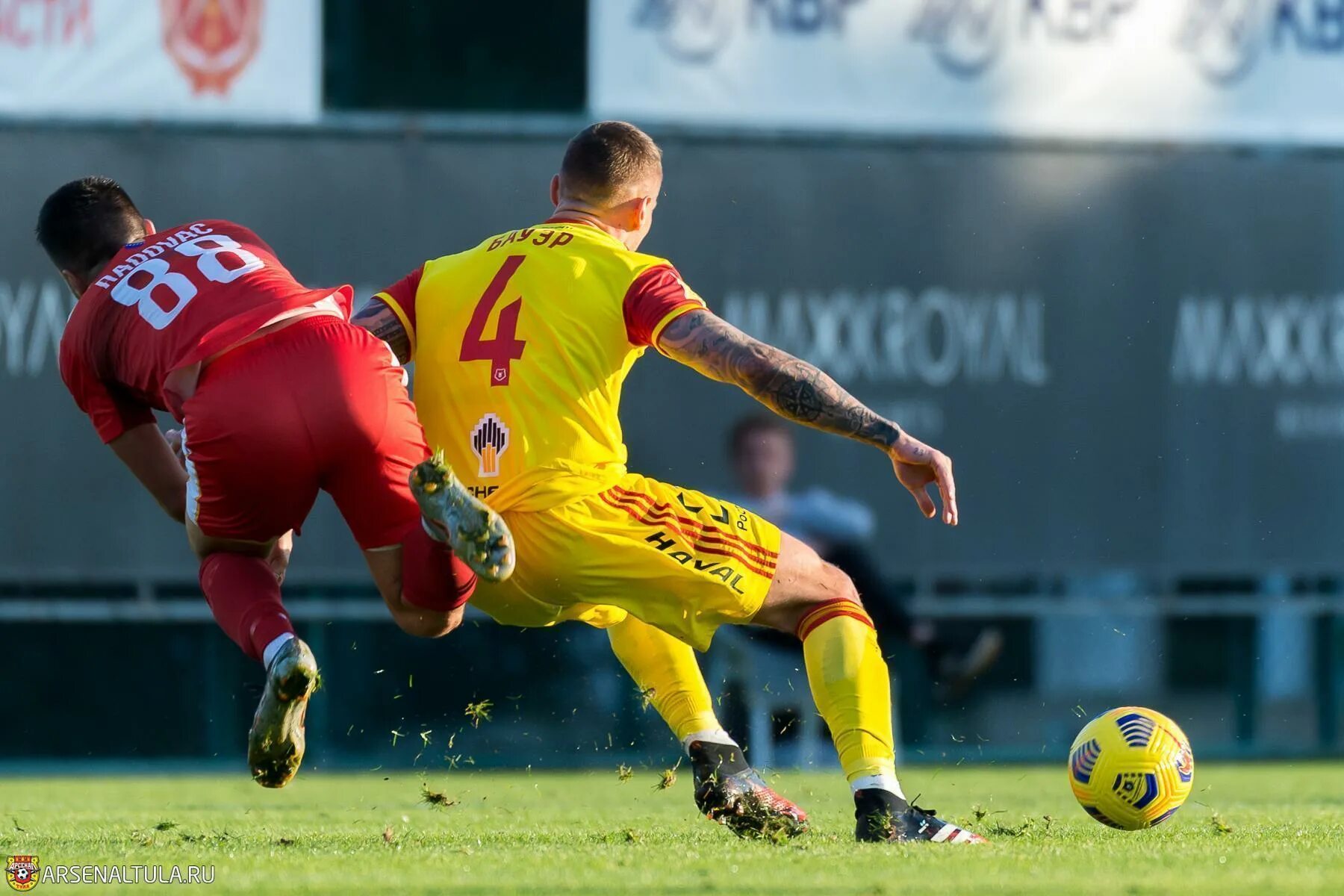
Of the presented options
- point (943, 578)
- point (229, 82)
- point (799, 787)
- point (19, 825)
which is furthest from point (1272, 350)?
point (19, 825)

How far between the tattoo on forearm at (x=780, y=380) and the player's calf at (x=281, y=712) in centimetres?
122

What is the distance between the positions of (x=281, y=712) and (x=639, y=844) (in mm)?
1094

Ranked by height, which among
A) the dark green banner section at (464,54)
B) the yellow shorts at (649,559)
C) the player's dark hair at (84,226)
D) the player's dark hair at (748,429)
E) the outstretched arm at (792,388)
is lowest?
the player's dark hair at (748,429)

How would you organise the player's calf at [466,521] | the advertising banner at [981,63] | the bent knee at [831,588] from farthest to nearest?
the advertising banner at [981,63] < the bent knee at [831,588] < the player's calf at [466,521]

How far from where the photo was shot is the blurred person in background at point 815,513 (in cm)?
1006

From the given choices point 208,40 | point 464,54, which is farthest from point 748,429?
point 208,40

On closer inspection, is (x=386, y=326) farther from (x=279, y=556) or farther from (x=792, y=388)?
(x=792, y=388)

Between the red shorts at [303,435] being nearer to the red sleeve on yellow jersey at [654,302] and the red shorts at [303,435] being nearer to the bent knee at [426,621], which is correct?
the bent knee at [426,621]

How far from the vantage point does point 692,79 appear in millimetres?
10391

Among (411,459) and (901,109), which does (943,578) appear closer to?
(901,109)

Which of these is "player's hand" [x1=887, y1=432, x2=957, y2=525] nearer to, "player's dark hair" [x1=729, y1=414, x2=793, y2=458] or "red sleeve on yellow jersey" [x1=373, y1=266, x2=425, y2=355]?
"red sleeve on yellow jersey" [x1=373, y1=266, x2=425, y2=355]

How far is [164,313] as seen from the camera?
5.01 meters

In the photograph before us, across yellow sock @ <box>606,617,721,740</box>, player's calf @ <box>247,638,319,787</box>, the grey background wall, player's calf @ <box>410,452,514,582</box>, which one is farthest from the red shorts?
the grey background wall

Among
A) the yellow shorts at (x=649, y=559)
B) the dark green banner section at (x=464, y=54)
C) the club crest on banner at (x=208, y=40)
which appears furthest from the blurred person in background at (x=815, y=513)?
the yellow shorts at (x=649, y=559)
